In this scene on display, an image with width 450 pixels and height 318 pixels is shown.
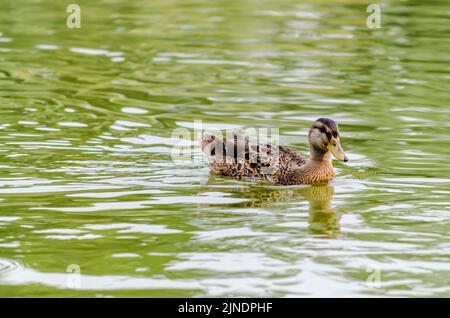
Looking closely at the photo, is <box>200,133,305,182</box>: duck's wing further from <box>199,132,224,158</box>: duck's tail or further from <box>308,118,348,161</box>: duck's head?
<box>308,118,348,161</box>: duck's head

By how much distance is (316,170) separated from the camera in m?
13.2

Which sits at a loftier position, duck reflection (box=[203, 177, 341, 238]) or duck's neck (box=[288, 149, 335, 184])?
duck's neck (box=[288, 149, 335, 184])

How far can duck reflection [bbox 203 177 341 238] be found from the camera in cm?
1123

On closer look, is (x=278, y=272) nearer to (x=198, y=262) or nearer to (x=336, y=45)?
(x=198, y=262)

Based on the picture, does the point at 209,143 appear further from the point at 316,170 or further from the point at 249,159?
the point at 316,170

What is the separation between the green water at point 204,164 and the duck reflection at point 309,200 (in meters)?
0.03

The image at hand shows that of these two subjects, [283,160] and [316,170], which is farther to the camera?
[283,160]

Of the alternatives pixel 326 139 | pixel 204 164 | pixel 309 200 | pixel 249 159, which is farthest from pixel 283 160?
pixel 204 164

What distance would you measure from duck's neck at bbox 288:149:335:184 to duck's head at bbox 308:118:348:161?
4cm

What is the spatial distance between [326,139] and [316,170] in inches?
14.8

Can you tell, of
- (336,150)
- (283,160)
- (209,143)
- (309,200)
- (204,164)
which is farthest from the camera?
(204,164)

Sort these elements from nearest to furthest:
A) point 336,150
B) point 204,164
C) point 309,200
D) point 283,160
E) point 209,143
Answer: point 309,200
point 336,150
point 283,160
point 209,143
point 204,164

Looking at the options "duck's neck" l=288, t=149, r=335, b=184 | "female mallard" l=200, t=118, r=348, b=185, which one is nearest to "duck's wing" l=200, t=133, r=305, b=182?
"female mallard" l=200, t=118, r=348, b=185

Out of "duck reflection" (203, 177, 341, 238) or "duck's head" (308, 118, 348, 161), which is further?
"duck's head" (308, 118, 348, 161)
